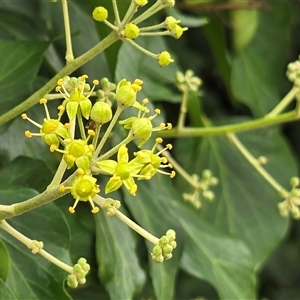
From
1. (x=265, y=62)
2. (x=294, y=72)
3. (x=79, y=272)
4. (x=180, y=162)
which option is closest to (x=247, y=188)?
(x=180, y=162)

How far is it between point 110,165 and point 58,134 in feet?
0.13

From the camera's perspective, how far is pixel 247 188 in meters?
0.99

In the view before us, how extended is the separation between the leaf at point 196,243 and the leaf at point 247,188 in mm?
137

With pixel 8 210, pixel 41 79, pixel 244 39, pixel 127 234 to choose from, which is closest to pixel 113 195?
pixel 127 234

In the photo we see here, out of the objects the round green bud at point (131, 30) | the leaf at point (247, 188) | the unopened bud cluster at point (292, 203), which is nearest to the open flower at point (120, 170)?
the round green bud at point (131, 30)

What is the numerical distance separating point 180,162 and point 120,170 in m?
0.59

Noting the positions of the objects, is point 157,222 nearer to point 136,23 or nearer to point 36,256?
point 36,256

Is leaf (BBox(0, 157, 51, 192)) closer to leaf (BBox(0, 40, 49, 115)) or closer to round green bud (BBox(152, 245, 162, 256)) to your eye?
leaf (BBox(0, 40, 49, 115))

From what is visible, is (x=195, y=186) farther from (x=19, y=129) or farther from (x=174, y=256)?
(x=19, y=129)

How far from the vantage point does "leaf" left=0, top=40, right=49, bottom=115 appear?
22.3 inches

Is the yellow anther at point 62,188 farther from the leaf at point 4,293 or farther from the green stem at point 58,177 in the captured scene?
the leaf at point 4,293

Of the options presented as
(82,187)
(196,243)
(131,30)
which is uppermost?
(131,30)

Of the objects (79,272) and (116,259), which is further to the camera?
(116,259)

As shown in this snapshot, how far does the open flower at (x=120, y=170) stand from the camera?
1.17 feet
